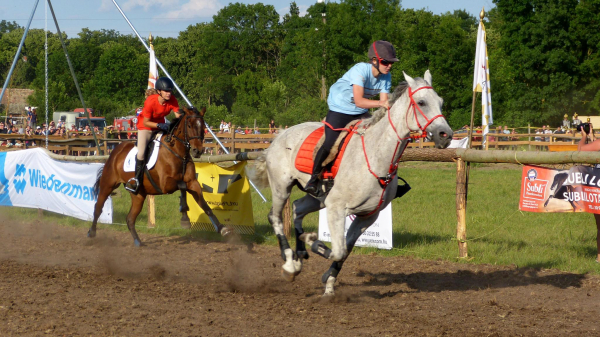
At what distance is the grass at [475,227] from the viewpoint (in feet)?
29.0

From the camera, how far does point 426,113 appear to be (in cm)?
573

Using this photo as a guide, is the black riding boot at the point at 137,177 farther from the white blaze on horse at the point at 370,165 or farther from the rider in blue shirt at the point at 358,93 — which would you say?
the rider in blue shirt at the point at 358,93

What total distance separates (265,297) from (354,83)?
2540 millimetres

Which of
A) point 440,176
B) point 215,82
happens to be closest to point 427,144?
point 440,176

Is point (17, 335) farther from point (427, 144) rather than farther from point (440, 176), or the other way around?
point (427, 144)

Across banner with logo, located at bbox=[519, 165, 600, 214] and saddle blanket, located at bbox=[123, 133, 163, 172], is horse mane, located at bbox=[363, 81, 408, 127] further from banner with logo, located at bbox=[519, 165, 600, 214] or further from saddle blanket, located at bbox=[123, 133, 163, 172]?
saddle blanket, located at bbox=[123, 133, 163, 172]

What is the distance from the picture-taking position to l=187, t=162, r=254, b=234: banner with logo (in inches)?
418

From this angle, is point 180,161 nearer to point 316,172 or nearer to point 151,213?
point 151,213

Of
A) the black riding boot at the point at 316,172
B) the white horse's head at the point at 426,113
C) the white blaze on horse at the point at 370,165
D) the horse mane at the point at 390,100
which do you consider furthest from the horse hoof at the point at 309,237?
the white horse's head at the point at 426,113

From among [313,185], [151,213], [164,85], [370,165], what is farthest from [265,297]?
[151,213]

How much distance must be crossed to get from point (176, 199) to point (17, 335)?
11.0 m

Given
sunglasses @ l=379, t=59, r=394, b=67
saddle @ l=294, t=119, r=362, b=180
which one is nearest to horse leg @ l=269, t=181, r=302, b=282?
saddle @ l=294, t=119, r=362, b=180

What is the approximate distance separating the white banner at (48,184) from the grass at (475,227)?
1.08ft

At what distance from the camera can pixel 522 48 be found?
47.3 meters
